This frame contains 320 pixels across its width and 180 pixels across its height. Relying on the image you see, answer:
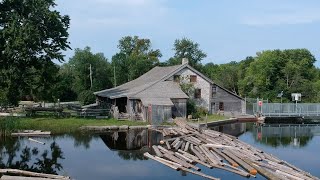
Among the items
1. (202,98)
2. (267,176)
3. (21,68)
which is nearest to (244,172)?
(267,176)

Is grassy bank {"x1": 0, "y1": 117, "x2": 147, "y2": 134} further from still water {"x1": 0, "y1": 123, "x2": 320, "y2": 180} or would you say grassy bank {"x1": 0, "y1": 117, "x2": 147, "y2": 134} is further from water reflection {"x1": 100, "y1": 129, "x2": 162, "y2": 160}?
water reflection {"x1": 100, "y1": 129, "x2": 162, "y2": 160}

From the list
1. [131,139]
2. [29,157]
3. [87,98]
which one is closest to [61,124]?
[131,139]

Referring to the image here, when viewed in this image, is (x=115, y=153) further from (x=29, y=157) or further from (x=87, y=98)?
(x=87, y=98)

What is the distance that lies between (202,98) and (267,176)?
3772cm

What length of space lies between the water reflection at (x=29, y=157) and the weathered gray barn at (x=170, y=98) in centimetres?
1611

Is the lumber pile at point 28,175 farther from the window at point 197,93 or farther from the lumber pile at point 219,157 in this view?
the window at point 197,93

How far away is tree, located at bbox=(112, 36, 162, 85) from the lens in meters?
92.3

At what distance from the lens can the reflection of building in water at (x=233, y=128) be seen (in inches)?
1828

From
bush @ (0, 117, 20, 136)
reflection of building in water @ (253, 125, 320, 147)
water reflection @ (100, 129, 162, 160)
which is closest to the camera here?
water reflection @ (100, 129, 162, 160)

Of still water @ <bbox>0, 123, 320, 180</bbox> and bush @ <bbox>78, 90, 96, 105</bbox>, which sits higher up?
bush @ <bbox>78, 90, 96, 105</bbox>

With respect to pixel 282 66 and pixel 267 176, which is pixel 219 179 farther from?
pixel 282 66

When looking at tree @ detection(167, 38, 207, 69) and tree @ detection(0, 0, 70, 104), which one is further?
tree @ detection(167, 38, 207, 69)

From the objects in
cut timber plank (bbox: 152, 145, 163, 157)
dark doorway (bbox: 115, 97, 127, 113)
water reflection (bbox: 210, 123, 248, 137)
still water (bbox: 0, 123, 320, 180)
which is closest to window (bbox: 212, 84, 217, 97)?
water reflection (bbox: 210, 123, 248, 137)

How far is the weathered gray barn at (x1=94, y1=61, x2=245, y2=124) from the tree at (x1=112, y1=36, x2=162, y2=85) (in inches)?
905
